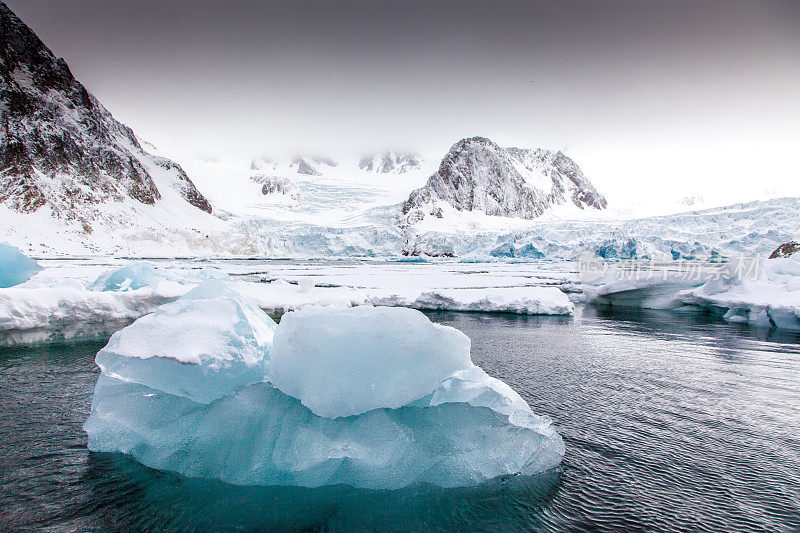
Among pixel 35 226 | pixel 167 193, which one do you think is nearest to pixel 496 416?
pixel 35 226

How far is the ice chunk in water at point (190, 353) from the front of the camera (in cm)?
330

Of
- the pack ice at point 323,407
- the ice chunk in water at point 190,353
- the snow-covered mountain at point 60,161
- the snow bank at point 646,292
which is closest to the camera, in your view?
the pack ice at point 323,407

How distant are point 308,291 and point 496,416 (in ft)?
34.1

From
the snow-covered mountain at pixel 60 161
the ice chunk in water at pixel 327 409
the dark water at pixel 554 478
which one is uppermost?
the snow-covered mountain at pixel 60 161

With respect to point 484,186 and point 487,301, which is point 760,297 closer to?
point 487,301

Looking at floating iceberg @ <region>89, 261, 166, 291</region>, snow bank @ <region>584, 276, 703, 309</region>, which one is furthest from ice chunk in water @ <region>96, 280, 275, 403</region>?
snow bank @ <region>584, 276, 703, 309</region>

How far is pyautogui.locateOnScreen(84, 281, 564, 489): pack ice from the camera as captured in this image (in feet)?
10.1

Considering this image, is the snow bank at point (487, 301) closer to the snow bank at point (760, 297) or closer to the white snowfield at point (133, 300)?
the white snowfield at point (133, 300)

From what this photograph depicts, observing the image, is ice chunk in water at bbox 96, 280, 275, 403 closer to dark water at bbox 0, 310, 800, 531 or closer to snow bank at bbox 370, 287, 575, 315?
dark water at bbox 0, 310, 800, 531

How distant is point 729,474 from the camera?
348 centimetres

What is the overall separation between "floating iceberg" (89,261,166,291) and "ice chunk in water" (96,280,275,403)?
857 centimetres

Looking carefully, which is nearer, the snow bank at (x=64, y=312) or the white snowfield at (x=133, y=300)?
the snow bank at (x=64, y=312)

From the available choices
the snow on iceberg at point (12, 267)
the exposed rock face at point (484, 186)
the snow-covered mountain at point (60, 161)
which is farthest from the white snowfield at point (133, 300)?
the exposed rock face at point (484, 186)

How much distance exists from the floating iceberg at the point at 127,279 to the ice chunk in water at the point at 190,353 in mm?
8565
